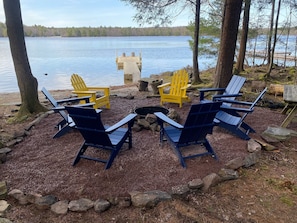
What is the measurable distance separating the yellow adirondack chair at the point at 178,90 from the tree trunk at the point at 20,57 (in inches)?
92.6

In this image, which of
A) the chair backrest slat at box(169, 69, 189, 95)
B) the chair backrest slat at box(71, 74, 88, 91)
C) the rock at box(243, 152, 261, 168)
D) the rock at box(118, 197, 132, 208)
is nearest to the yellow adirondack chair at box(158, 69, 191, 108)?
the chair backrest slat at box(169, 69, 189, 95)

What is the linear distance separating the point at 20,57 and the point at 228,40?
12.8ft

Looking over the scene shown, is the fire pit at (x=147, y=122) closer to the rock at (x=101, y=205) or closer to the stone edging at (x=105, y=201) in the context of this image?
→ the stone edging at (x=105, y=201)

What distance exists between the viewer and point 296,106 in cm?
345

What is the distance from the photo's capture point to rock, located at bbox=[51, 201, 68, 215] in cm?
196

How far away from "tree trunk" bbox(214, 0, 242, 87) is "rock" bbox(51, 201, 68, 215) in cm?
386

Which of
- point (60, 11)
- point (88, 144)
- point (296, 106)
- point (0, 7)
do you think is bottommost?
point (88, 144)

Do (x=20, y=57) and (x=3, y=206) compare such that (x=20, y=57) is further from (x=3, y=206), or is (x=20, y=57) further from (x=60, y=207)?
(x=60, y=207)

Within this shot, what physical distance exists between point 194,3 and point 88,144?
6.11 m

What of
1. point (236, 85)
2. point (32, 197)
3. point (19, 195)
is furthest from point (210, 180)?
point (236, 85)

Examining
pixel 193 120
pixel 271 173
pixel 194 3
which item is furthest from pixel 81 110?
pixel 194 3

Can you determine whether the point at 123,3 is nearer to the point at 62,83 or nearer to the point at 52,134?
the point at 52,134

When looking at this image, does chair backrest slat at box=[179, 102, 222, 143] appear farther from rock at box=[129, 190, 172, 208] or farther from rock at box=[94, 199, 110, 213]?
rock at box=[94, 199, 110, 213]

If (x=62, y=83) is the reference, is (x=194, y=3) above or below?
above
